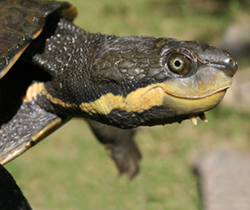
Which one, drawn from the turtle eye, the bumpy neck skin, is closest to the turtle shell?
the bumpy neck skin

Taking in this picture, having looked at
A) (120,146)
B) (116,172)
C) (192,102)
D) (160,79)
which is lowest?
(116,172)

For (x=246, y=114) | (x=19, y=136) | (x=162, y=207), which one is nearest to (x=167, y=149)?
(x=162, y=207)

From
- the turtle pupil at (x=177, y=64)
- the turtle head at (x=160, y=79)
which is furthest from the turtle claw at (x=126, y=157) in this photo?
the turtle pupil at (x=177, y=64)

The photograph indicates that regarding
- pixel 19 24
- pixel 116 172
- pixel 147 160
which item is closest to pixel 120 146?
pixel 116 172

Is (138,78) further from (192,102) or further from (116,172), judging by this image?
(116,172)

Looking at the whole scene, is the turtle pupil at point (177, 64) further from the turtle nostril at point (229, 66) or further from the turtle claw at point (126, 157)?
the turtle claw at point (126, 157)

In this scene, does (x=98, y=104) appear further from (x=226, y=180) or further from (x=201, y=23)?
(x=201, y=23)
